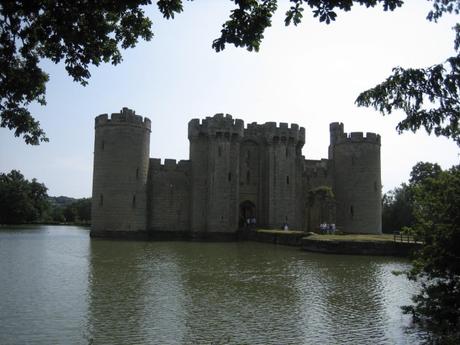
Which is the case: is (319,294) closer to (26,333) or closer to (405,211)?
(26,333)

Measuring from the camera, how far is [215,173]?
109 ft

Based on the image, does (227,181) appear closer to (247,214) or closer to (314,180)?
(247,214)

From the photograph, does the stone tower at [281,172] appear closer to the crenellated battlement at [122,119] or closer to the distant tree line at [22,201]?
the crenellated battlement at [122,119]

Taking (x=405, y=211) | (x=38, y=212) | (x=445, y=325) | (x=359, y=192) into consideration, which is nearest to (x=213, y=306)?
(x=445, y=325)

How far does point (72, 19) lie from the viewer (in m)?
A: 5.47

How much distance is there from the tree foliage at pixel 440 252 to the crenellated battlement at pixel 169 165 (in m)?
27.5

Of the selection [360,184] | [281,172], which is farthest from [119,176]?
[360,184]

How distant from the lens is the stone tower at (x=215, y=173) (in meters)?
33.0

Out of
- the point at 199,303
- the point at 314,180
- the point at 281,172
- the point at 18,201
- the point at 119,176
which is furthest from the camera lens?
the point at 18,201

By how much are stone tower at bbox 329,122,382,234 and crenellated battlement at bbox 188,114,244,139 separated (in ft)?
27.5

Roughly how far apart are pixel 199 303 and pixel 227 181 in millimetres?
23901

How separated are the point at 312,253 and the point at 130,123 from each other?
16383 mm

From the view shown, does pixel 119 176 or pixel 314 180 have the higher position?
pixel 314 180

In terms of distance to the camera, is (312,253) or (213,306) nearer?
(213,306)
